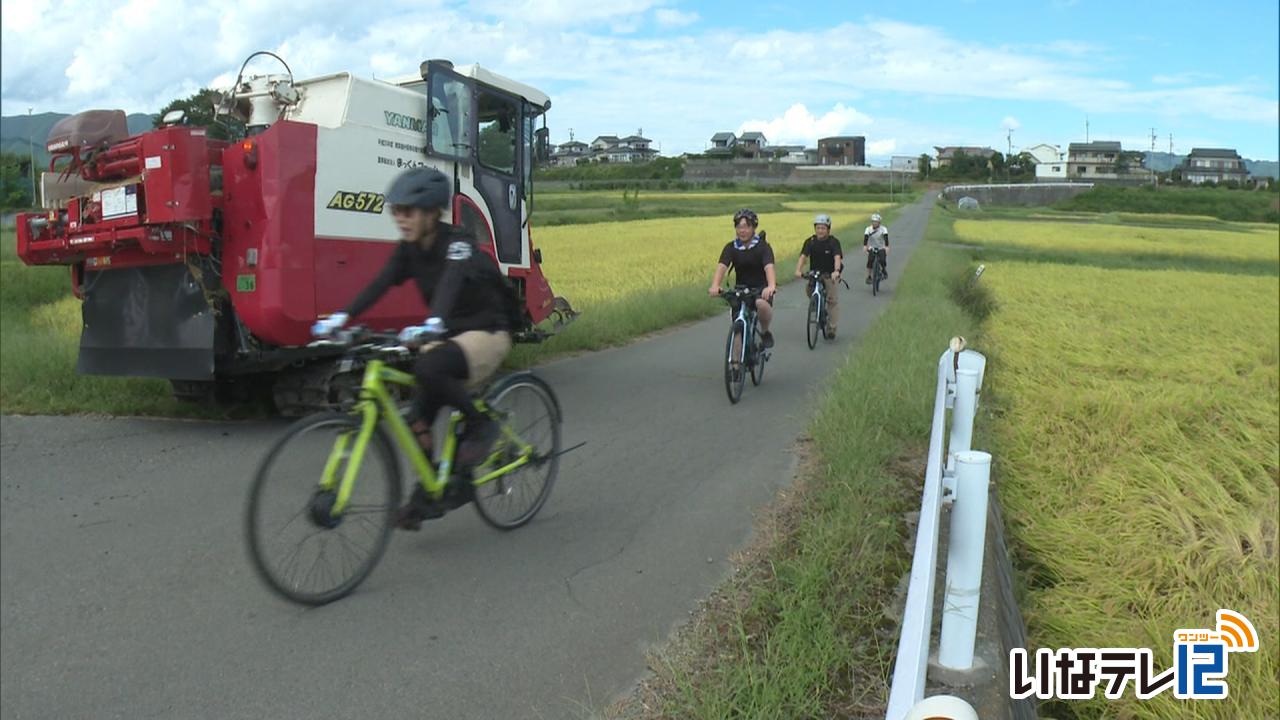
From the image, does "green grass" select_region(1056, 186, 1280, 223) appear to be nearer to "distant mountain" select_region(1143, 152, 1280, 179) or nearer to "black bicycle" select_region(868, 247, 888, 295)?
"distant mountain" select_region(1143, 152, 1280, 179)

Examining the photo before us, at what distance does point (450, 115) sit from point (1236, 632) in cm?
718

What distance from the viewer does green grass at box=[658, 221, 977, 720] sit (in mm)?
3014

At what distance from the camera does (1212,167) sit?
75875 millimetres

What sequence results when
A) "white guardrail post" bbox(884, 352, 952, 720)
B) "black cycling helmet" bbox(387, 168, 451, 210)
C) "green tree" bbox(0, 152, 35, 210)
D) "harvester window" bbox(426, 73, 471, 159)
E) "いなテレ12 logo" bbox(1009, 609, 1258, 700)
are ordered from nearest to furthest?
1. "white guardrail post" bbox(884, 352, 952, 720)
2. "いなテレ12 logo" bbox(1009, 609, 1258, 700)
3. "black cycling helmet" bbox(387, 168, 451, 210)
4. "harvester window" bbox(426, 73, 471, 159)
5. "green tree" bbox(0, 152, 35, 210)

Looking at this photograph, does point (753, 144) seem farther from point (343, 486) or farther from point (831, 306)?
point (343, 486)

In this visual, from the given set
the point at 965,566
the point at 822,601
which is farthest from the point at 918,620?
the point at 822,601

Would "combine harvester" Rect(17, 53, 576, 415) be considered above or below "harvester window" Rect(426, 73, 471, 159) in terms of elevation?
below

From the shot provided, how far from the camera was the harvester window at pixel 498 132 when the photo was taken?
9203 mm

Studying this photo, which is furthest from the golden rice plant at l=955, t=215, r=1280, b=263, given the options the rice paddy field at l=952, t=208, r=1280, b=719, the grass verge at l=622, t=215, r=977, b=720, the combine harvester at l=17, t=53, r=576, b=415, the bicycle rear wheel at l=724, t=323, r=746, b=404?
the combine harvester at l=17, t=53, r=576, b=415

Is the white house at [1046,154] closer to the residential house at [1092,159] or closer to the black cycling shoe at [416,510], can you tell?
the residential house at [1092,159]

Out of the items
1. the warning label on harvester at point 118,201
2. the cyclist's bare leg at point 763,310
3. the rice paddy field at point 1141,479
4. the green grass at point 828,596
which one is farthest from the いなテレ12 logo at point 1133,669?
the warning label on harvester at point 118,201

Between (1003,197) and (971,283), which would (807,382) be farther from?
(1003,197)

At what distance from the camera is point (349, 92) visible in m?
7.41

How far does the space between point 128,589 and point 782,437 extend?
15.2 feet
